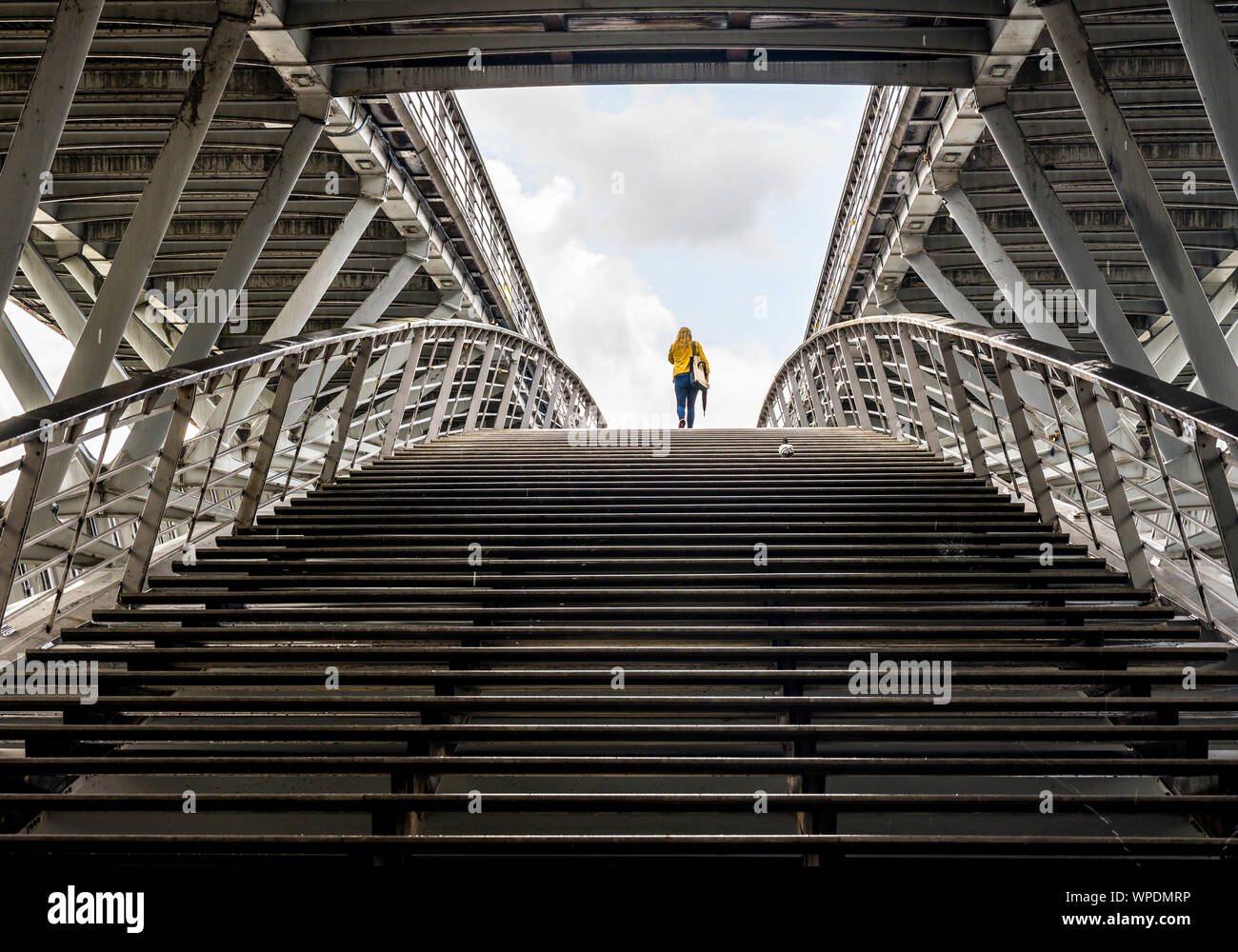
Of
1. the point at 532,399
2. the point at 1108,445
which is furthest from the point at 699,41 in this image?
the point at 1108,445

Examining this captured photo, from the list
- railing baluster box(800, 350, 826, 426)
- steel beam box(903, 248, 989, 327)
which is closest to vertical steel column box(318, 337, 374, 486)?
railing baluster box(800, 350, 826, 426)

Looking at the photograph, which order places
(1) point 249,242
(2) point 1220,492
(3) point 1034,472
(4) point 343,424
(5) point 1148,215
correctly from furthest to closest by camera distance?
(1) point 249,242, (5) point 1148,215, (4) point 343,424, (3) point 1034,472, (2) point 1220,492

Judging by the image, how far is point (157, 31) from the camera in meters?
9.28

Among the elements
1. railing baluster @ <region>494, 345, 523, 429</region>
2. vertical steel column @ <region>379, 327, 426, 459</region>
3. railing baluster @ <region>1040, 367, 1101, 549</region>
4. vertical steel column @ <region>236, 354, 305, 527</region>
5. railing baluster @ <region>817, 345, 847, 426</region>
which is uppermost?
railing baluster @ <region>494, 345, 523, 429</region>

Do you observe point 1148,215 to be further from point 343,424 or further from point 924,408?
point 343,424

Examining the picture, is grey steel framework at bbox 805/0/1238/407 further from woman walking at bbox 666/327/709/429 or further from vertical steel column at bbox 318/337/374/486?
vertical steel column at bbox 318/337/374/486

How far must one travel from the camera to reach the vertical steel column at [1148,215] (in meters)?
6.79

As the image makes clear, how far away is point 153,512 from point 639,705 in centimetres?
290

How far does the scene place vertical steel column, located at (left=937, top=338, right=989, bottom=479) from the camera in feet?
21.2

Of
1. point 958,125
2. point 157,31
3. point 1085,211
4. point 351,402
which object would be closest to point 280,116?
point 157,31

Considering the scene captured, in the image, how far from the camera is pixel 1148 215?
23.0ft

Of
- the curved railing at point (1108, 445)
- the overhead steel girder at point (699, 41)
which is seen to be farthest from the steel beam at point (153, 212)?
the curved railing at point (1108, 445)

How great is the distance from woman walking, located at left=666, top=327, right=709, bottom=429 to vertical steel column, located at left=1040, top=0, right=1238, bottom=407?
6384 mm

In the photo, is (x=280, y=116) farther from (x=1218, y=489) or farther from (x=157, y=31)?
(x=1218, y=489)
